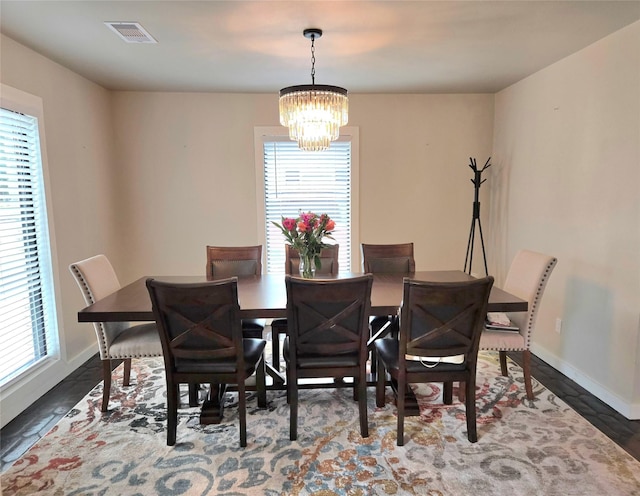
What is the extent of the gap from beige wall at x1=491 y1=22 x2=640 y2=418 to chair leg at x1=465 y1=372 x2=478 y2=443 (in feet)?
3.64

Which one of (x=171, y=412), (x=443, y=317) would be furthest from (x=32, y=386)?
(x=443, y=317)

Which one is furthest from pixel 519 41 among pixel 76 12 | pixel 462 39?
pixel 76 12

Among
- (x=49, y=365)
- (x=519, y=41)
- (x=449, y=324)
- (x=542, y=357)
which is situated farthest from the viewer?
(x=542, y=357)

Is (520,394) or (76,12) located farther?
(520,394)

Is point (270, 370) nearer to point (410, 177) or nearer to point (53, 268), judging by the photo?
point (53, 268)

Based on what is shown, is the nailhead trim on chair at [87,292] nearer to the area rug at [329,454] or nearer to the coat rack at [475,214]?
the area rug at [329,454]

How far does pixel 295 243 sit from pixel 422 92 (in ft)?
8.25

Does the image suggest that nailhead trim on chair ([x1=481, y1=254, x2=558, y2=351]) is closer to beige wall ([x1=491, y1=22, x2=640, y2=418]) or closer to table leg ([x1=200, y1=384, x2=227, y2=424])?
beige wall ([x1=491, y1=22, x2=640, y2=418])

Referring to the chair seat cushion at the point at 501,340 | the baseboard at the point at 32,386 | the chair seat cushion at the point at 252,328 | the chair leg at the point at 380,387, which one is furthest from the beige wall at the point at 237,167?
the chair leg at the point at 380,387

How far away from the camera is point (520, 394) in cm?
289

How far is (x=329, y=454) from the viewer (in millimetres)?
2238

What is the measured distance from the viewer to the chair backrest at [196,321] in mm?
2090

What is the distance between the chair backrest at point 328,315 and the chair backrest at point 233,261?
125 centimetres

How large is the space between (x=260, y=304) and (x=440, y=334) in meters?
1.03
